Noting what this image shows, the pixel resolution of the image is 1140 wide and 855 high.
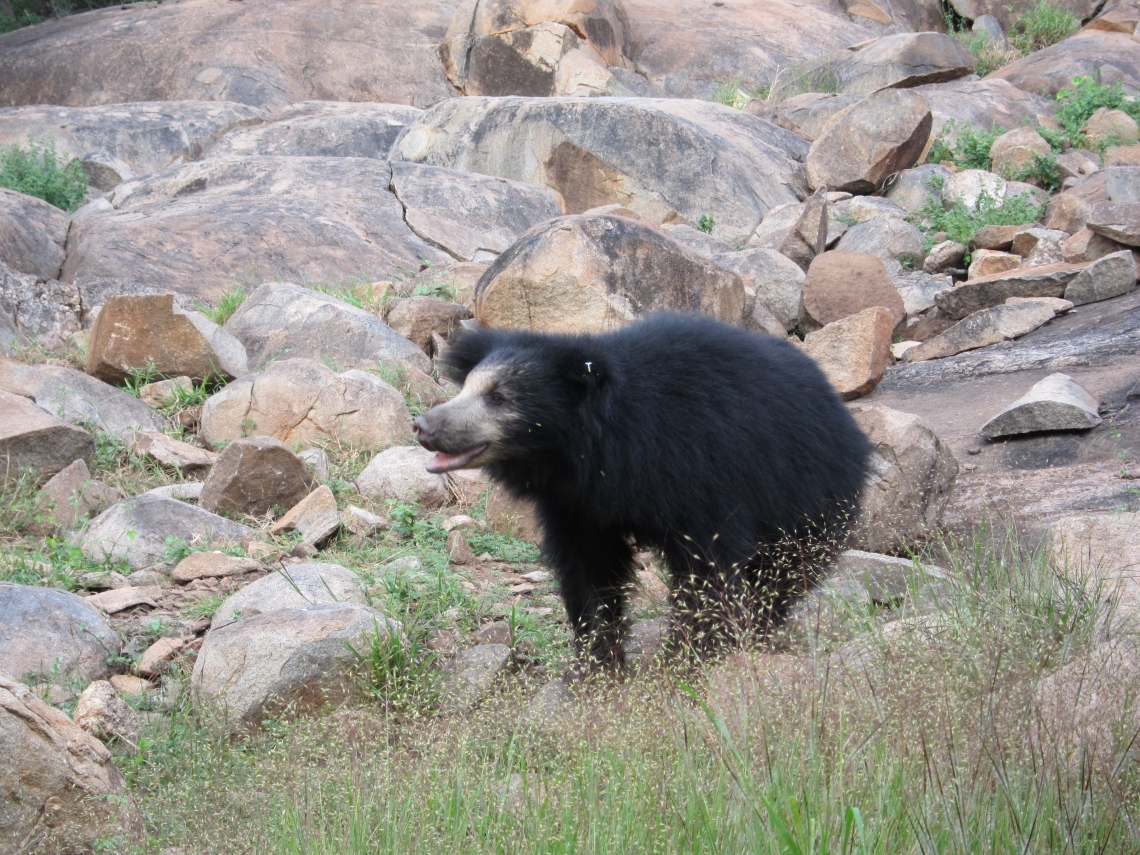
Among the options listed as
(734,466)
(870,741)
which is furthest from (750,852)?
(734,466)

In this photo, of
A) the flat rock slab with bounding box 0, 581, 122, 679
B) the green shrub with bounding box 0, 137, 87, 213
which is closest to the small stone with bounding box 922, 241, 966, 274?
the flat rock slab with bounding box 0, 581, 122, 679

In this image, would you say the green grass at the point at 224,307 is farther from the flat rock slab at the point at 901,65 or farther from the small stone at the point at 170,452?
the flat rock slab at the point at 901,65

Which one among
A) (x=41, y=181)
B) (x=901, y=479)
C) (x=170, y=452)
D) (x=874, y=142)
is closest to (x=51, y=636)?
(x=170, y=452)

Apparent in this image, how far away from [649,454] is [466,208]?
19.7 ft

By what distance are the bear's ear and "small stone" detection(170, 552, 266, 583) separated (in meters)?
1.17

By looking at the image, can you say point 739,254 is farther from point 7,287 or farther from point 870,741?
point 870,741

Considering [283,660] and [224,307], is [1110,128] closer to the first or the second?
[224,307]

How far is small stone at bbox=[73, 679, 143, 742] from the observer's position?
2.68m

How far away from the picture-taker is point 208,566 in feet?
12.4

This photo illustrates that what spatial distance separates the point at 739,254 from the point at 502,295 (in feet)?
A: 8.70

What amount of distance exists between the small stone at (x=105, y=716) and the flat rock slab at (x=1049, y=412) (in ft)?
13.8

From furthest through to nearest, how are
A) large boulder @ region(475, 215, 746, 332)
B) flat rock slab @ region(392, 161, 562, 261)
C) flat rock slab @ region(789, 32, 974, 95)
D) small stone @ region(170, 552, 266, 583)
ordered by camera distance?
1. flat rock slab @ region(789, 32, 974, 95)
2. flat rock slab @ region(392, 161, 562, 261)
3. large boulder @ region(475, 215, 746, 332)
4. small stone @ region(170, 552, 266, 583)

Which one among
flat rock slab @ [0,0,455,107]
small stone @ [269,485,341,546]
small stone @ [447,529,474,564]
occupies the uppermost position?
flat rock slab @ [0,0,455,107]

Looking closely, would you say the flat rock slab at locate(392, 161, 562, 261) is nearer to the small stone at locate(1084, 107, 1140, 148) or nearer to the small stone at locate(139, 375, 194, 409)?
the small stone at locate(139, 375, 194, 409)
